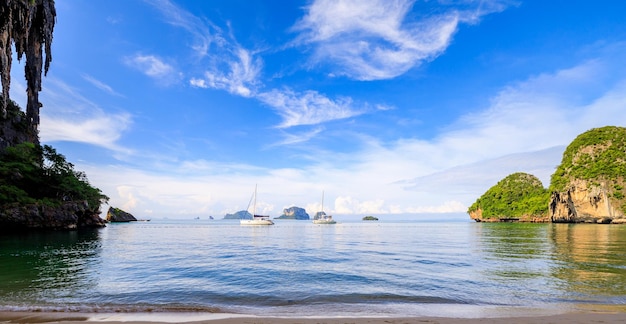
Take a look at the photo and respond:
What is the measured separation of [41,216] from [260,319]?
208 feet

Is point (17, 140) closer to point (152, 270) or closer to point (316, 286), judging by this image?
point (152, 270)

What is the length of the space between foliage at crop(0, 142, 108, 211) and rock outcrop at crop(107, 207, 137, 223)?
9237 centimetres

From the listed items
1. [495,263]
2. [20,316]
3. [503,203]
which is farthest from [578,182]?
[20,316]

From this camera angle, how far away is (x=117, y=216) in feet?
514

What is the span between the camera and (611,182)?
4284 inches

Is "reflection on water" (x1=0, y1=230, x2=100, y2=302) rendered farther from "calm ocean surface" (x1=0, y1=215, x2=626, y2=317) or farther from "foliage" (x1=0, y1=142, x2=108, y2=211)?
"foliage" (x1=0, y1=142, x2=108, y2=211)

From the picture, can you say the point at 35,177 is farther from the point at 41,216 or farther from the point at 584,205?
the point at 584,205

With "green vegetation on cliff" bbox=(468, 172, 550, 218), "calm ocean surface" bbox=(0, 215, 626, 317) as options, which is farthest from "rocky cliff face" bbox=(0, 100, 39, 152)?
"green vegetation on cliff" bbox=(468, 172, 550, 218)

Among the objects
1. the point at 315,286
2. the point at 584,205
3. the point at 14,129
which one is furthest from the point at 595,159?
the point at 14,129

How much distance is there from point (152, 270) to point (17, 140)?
6724 cm

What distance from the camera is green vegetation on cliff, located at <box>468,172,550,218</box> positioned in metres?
152

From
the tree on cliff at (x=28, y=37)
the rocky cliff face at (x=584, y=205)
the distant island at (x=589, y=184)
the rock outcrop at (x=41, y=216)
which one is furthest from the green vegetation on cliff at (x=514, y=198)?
the tree on cliff at (x=28, y=37)

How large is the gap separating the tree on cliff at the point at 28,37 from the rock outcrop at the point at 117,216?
110989 millimetres

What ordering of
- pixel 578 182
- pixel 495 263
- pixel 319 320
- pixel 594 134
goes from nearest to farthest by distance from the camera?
pixel 319 320
pixel 495 263
pixel 578 182
pixel 594 134
